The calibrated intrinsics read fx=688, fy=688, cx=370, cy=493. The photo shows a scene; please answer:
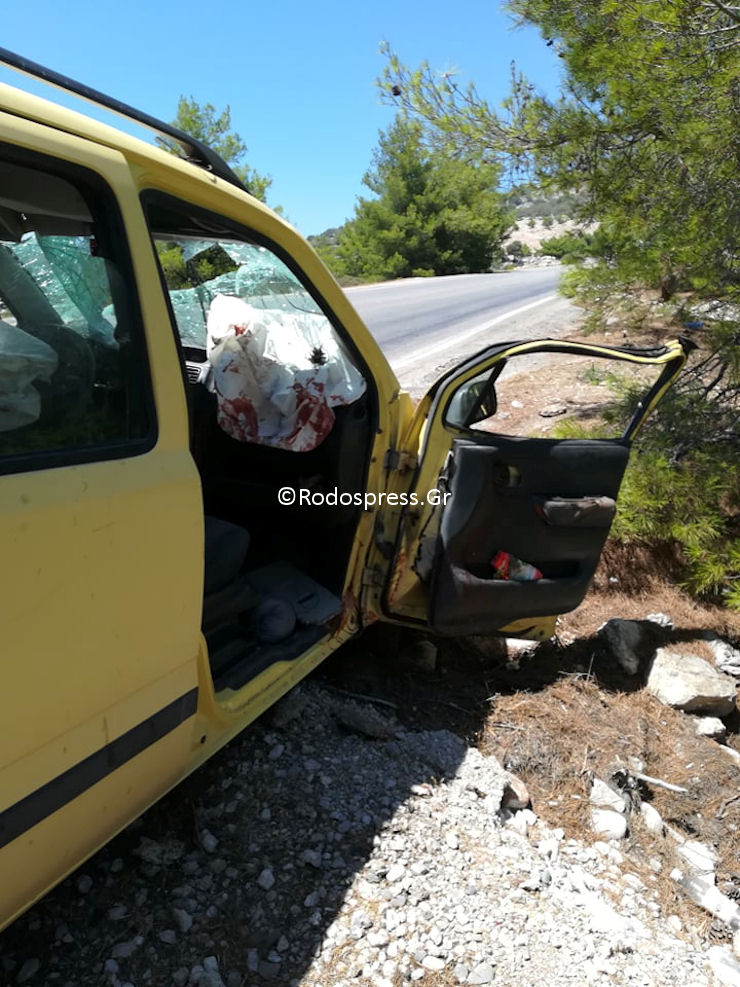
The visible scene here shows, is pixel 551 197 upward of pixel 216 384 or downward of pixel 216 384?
upward

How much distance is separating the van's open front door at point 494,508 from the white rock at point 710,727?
4.17 ft

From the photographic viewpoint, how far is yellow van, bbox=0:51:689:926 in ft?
4.64

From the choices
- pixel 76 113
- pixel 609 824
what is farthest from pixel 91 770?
pixel 609 824

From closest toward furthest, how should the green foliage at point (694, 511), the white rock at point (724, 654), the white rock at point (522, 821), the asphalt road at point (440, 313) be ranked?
the white rock at point (522, 821) < the white rock at point (724, 654) < the green foliage at point (694, 511) < the asphalt road at point (440, 313)

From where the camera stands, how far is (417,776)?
2.64 meters

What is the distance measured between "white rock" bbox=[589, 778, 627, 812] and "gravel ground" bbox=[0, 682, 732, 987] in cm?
24

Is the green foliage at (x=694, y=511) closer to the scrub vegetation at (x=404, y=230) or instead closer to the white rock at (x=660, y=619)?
the white rock at (x=660, y=619)

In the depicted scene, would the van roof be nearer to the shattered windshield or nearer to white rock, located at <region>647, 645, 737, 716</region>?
the shattered windshield

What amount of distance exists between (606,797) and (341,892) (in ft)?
4.21

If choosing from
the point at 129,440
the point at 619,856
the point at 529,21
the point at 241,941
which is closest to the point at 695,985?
the point at 619,856

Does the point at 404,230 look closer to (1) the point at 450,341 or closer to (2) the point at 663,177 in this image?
(1) the point at 450,341

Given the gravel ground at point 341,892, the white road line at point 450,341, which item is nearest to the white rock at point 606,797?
the gravel ground at point 341,892

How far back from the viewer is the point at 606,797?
2.86 metres

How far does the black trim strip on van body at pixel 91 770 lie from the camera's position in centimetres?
139
